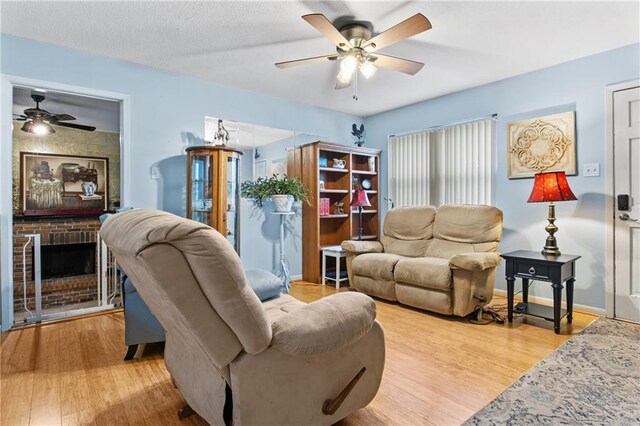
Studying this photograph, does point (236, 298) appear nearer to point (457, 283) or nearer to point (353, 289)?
point (457, 283)

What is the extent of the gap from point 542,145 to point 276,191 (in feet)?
9.65

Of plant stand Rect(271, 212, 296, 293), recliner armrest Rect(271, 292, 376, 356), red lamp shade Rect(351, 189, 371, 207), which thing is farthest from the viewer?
red lamp shade Rect(351, 189, 371, 207)

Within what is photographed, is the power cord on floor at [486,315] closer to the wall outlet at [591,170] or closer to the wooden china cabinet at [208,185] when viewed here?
the wall outlet at [591,170]

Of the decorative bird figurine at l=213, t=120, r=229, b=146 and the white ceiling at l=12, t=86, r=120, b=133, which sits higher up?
the white ceiling at l=12, t=86, r=120, b=133

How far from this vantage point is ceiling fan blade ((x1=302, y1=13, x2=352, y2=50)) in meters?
2.00

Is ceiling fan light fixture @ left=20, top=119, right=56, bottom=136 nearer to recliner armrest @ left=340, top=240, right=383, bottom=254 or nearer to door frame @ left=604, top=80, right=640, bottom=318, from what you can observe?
recliner armrest @ left=340, top=240, right=383, bottom=254

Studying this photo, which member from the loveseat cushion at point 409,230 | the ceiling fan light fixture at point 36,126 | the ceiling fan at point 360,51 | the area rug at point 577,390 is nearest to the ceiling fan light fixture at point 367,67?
the ceiling fan at point 360,51

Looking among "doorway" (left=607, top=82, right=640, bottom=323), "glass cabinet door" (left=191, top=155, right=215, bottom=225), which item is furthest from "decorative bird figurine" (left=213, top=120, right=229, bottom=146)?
"doorway" (left=607, top=82, right=640, bottom=323)

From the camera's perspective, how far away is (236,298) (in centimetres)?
110

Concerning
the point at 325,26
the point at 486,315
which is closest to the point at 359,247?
the point at 486,315

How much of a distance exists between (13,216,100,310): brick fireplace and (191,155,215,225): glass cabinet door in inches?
105

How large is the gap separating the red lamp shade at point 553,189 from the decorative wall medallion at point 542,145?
1.77 feet

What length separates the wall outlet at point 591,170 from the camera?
10.1ft

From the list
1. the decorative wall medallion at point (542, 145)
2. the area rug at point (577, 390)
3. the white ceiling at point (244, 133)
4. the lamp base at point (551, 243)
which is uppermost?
the white ceiling at point (244, 133)
